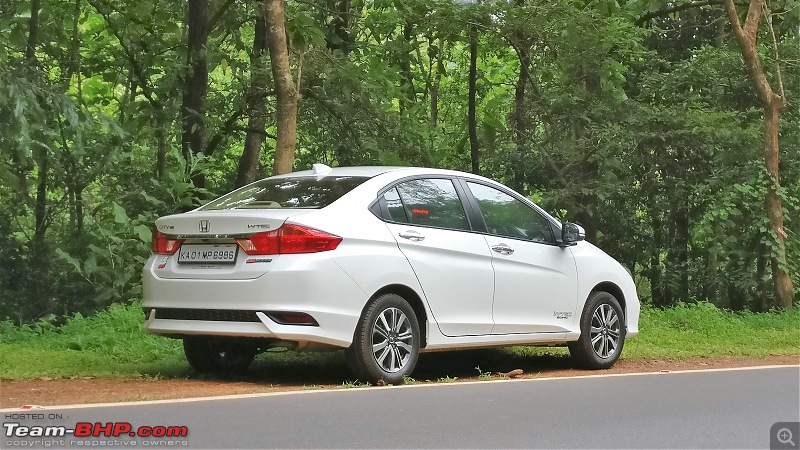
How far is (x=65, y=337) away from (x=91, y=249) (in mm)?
2334

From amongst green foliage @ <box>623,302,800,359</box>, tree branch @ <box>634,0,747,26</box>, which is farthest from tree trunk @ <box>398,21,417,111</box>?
green foliage @ <box>623,302,800,359</box>

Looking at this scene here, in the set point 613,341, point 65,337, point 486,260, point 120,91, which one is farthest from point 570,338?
point 120,91

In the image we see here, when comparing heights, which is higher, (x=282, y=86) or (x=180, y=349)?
(x=282, y=86)

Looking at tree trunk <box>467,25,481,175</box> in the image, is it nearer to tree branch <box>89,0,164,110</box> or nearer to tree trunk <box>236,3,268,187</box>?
tree trunk <box>236,3,268,187</box>

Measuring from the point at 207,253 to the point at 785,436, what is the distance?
14.9 ft

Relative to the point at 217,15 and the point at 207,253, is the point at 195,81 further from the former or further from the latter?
the point at 207,253

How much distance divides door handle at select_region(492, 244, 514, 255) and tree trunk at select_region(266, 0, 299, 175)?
421cm

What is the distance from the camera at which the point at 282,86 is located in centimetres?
1464

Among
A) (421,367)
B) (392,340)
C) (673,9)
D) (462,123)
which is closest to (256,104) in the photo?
(462,123)

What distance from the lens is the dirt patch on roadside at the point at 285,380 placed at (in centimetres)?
877

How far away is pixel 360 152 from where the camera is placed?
758 inches

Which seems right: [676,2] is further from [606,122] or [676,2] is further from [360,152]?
[360,152]

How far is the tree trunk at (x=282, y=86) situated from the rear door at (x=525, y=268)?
392cm

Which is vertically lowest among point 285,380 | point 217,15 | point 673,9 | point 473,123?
point 285,380
